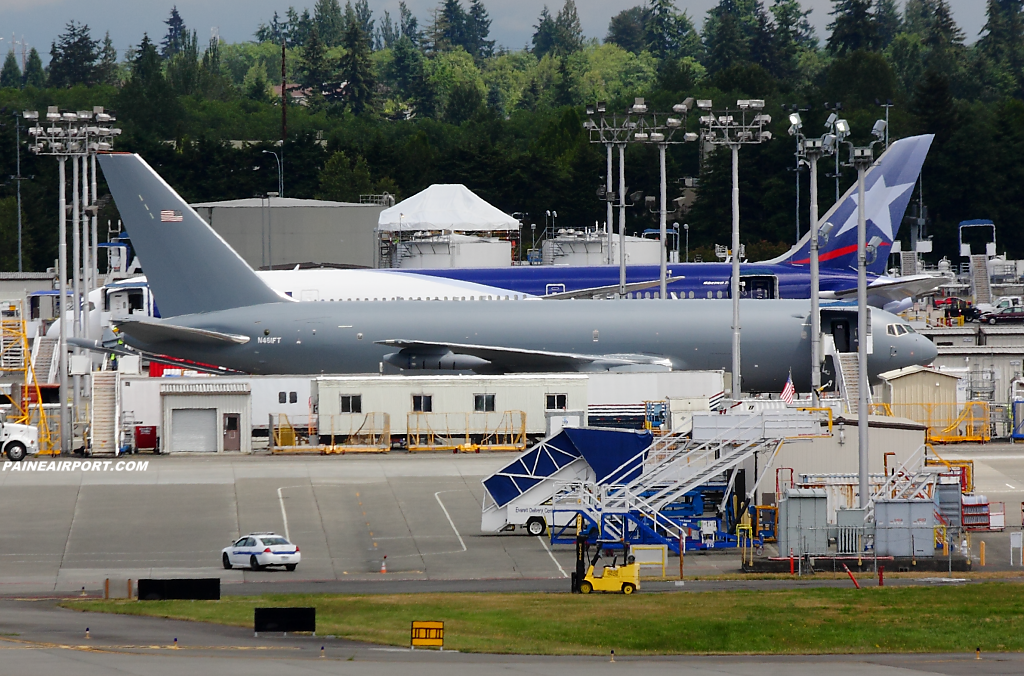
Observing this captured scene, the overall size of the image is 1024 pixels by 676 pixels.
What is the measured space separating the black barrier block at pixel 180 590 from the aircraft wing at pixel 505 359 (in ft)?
97.2

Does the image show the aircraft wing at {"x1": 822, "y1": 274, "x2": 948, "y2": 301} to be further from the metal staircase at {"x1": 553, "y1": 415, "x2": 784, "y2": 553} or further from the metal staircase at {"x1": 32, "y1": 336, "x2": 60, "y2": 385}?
the metal staircase at {"x1": 32, "y1": 336, "x2": 60, "y2": 385}

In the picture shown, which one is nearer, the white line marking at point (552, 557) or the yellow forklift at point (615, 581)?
the yellow forklift at point (615, 581)

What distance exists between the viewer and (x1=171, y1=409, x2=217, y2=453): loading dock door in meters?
60.3

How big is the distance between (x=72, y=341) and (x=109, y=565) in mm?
22734

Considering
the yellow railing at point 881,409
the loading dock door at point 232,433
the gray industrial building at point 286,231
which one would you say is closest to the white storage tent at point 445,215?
the gray industrial building at point 286,231

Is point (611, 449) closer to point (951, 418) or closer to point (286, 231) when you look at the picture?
point (951, 418)

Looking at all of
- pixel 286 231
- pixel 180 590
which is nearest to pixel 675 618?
pixel 180 590

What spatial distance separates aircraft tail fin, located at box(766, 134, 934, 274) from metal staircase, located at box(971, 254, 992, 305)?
5675 cm

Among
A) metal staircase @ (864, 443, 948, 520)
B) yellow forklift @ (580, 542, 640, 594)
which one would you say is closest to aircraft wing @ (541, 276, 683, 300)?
metal staircase @ (864, 443, 948, 520)

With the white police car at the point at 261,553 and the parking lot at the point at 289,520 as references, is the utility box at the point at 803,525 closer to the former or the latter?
the parking lot at the point at 289,520

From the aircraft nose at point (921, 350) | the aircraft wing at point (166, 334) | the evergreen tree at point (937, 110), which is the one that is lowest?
the aircraft nose at point (921, 350)

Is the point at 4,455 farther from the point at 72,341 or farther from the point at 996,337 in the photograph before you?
the point at 996,337

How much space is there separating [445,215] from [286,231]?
52.3ft

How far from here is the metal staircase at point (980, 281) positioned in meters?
133
